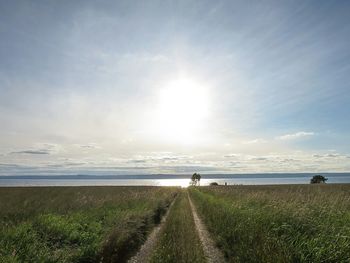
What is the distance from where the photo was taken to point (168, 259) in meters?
10.7

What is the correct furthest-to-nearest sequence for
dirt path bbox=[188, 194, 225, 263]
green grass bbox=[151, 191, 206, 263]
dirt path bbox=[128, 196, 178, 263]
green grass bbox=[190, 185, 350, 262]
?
1. dirt path bbox=[128, 196, 178, 263]
2. dirt path bbox=[188, 194, 225, 263]
3. green grass bbox=[151, 191, 206, 263]
4. green grass bbox=[190, 185, 350, 262]

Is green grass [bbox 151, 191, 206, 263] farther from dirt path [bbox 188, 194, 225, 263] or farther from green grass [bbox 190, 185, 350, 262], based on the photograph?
green grass [bbox 190, 185, 350, 262]

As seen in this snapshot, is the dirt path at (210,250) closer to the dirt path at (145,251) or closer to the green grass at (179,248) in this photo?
the green grass at (179,248)

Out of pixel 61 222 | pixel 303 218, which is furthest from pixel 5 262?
pixel 303 218

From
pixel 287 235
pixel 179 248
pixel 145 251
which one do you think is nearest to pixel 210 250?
pixel 179 248

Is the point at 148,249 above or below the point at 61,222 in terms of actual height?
below

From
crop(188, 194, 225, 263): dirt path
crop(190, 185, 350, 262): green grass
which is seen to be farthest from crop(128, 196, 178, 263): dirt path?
crop(190, 185, 350, 262): green grass

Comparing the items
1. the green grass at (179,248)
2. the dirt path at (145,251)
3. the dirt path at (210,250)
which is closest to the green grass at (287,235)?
the dirt path at (210,250)

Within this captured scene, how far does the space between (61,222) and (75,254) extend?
142 inches

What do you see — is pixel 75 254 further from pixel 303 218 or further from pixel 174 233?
pixel 303 218

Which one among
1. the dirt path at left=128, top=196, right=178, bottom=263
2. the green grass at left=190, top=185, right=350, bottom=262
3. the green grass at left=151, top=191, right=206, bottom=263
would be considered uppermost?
the green grass at left=190, top=185, right=350, bottom=262

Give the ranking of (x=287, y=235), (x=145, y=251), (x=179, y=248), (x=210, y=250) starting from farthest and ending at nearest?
1. (x=145, y=251)
2. (x=210, y=250)
3. (x=179, y=248)
4. (x=287, y=235)

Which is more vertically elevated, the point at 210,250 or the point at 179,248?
the point at 179,248

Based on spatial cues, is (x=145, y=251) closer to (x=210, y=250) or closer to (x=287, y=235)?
(x=210, y=250)
